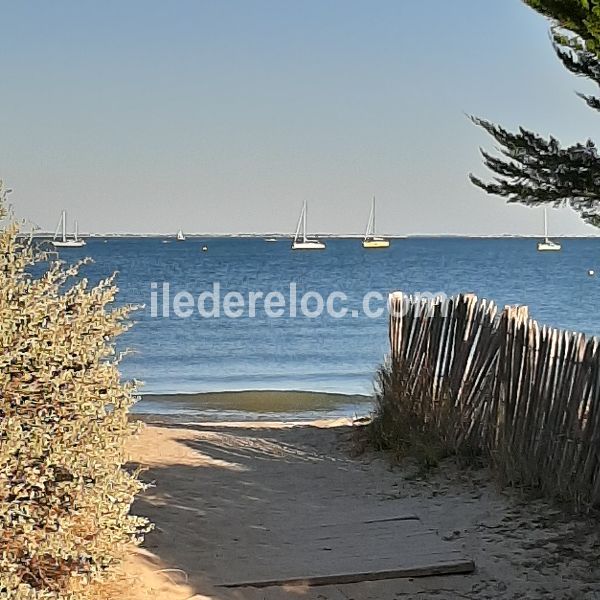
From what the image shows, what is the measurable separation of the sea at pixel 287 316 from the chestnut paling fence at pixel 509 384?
8.51 feet

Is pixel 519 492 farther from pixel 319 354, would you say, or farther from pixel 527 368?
pixel 319 354

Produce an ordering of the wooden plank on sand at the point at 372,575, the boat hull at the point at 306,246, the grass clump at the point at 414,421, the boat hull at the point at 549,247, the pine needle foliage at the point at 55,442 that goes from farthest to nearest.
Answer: the boat hull at the point at 549,247 → the boat hull at the point at 306,246 → the grass clump at the point at 414,421 → the wooden plank on sand at the point at 372,575 → the pine needle foliage at the point at 55,442

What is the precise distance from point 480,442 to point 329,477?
1233mm

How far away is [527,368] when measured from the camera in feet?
21.6

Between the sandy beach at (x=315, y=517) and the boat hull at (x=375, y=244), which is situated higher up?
the boat hull at (x=375, y=244)

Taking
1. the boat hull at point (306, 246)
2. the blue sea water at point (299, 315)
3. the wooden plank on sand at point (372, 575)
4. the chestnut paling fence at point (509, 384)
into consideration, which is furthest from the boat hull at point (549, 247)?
the wooden plank on sand at point (372, 575)

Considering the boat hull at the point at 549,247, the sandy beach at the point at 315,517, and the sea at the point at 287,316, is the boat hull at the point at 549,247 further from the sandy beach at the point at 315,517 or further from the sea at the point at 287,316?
the sandy beach at the point at 315,517

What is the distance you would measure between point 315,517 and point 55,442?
2.82 meters

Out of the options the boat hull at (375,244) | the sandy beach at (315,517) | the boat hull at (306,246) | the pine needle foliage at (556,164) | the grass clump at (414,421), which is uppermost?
the boat hull at (375,244)

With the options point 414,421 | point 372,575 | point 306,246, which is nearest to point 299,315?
point 414,421

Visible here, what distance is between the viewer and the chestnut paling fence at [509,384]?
5.84 metres

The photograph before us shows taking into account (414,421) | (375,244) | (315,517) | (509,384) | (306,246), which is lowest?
(315,517)

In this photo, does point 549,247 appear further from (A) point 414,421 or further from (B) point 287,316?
(A) point 414,421

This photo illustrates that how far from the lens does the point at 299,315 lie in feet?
111
